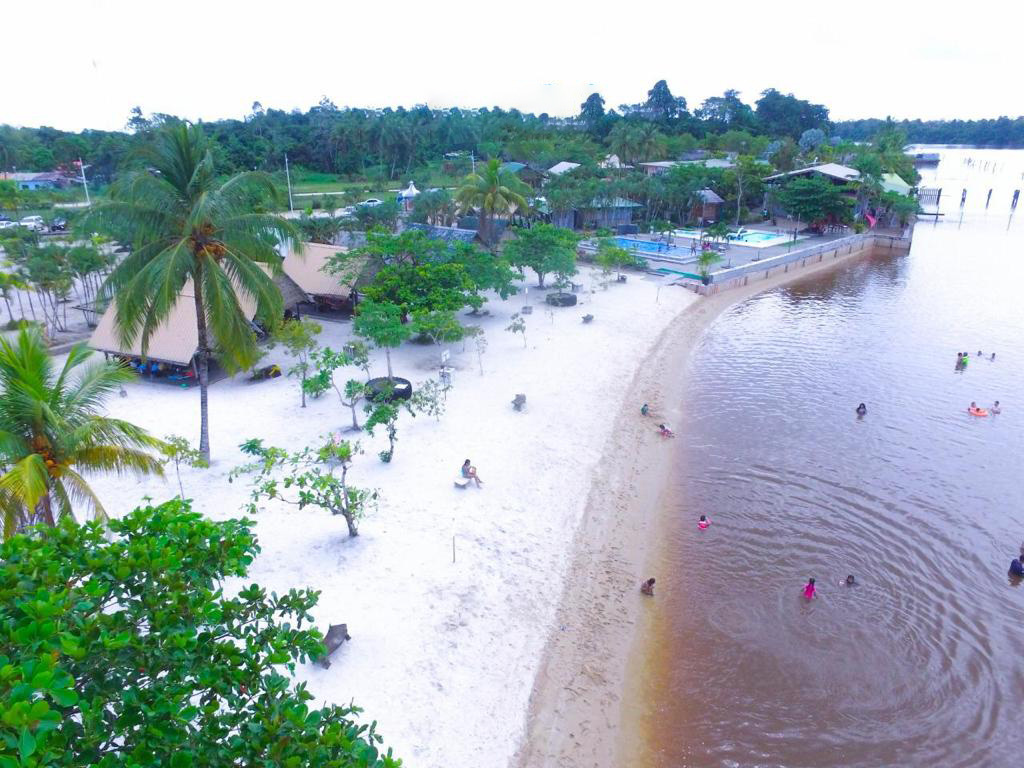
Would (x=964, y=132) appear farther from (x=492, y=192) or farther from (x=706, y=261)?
(x=492, y=192)

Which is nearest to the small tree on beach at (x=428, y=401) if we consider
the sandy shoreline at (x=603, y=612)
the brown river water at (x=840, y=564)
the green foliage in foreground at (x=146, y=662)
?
the sandy shoreline at (x=603, y=612)

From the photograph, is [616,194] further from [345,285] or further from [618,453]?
[618,453]

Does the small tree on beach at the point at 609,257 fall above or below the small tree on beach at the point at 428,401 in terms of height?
above

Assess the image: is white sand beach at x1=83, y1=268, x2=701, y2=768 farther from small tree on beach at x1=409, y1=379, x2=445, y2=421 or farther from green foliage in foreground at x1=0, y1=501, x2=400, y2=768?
green foliage in foreground at x1=0, y1=501, x2=400, y2=768

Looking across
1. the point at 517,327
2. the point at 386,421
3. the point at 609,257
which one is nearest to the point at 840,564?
the point at 386,421

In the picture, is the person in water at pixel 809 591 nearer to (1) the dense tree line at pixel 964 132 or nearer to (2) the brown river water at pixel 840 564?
(2) the brown river water at pixel 840 564

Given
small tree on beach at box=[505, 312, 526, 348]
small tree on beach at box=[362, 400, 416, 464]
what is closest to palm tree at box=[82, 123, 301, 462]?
small tree on beach at box=[362, 400, 416, 464]
